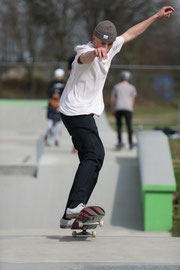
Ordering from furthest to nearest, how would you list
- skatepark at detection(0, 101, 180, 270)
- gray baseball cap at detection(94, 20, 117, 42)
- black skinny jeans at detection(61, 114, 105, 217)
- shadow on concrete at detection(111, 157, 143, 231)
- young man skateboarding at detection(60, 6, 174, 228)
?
shadow on concrete at detection(111, 157, 143, 231) → black skinny jeans at detection(61, 114, 105, 217) → young man skateboarding at detection(60, 6, 174, 228) → gray baseball cap at detection(94, 20, 117, 42) → skatepark at detection(0, 101, 180, 270)

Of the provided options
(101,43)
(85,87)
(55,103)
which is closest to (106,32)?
(101,43)

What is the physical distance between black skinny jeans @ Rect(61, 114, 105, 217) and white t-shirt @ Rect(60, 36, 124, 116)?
67 mm

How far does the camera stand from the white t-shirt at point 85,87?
421cm

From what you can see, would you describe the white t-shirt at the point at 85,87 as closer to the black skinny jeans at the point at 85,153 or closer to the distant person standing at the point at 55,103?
the black skinny jeans at the point at 85,153

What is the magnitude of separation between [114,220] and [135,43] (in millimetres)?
22836

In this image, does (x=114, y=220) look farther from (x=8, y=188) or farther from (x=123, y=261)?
(x=123, y=261)

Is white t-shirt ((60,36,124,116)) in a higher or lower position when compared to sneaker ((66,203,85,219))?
higher

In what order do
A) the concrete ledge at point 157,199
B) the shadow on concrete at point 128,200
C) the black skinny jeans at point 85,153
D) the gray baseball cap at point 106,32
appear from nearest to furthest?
1. the gray baseball cap at point 106,32
2. the black skinny jeans at point 85,153
3. the concrete ledge at point 157,199
4. the shadow on concrete at point 128,200

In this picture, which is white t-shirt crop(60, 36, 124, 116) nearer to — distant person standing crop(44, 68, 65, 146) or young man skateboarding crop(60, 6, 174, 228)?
young man skateboarding crop(60, 6, 174, 228)

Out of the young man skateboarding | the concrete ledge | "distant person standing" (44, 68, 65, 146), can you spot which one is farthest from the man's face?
"distant person standing" (44, 68, 65, 146)

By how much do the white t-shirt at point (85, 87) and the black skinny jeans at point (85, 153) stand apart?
67 mm

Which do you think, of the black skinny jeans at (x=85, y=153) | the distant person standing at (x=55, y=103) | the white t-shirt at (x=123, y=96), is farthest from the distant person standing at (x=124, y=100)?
the black skinny jeans at (x=85, y=153)

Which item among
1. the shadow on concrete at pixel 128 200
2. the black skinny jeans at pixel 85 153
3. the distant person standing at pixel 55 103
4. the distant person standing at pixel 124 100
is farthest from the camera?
the distant person standing at pixel 55 103

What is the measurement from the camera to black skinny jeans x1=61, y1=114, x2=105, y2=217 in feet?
14.3
